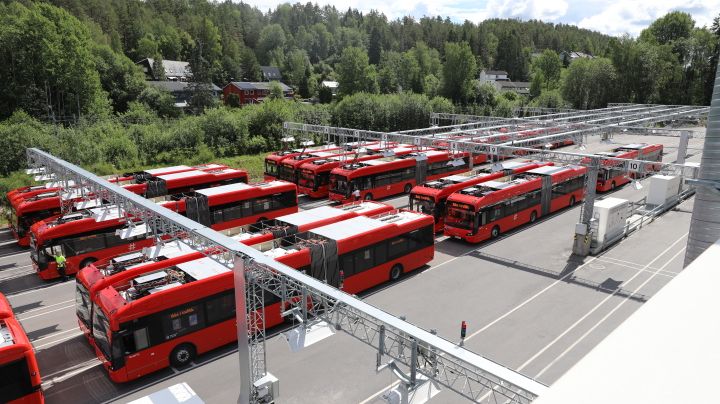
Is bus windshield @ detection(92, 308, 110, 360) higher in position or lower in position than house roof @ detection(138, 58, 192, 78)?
lower

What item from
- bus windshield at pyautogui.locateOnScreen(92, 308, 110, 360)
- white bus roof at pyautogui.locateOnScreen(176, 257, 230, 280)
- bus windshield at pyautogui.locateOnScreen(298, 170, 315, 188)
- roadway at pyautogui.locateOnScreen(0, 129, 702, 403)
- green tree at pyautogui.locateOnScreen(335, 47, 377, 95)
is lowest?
roadway at pyautogui.locateOnScreen(0, 129, 702, 403)

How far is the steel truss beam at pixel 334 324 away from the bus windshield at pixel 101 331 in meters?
2.68

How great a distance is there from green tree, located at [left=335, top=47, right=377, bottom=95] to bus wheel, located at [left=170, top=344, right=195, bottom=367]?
211 ft

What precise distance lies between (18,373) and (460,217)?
17.1m

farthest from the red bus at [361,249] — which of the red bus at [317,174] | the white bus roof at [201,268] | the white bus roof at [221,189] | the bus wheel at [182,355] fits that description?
the red bus at [317,174]

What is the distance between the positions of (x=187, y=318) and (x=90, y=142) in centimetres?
2909

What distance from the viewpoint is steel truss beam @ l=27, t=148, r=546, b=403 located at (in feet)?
22.3

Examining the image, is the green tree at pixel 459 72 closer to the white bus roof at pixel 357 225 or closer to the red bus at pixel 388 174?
the red bus at pixel 388 174

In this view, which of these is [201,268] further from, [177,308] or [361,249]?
[361,249]

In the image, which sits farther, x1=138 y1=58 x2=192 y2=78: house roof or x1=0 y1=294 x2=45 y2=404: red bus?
x1=138 y1=58 x2=192 y2=78: house roof

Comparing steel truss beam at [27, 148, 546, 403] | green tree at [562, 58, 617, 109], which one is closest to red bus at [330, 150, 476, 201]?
steel truss beam at [27, 148, 546, 403]

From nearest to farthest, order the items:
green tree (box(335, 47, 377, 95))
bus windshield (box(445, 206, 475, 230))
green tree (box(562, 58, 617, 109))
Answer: bus windshield (box(445, 206, 475, 230))
green tree (box(335, 47, 377, 95))
green tree (box(562, 58, 617, 109))

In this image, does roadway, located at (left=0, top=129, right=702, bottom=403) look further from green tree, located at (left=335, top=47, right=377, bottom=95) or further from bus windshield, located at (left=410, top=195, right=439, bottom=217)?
green tree, located at (left=335, top=47, right=377, bottom=95)

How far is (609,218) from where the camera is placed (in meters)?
21.2
